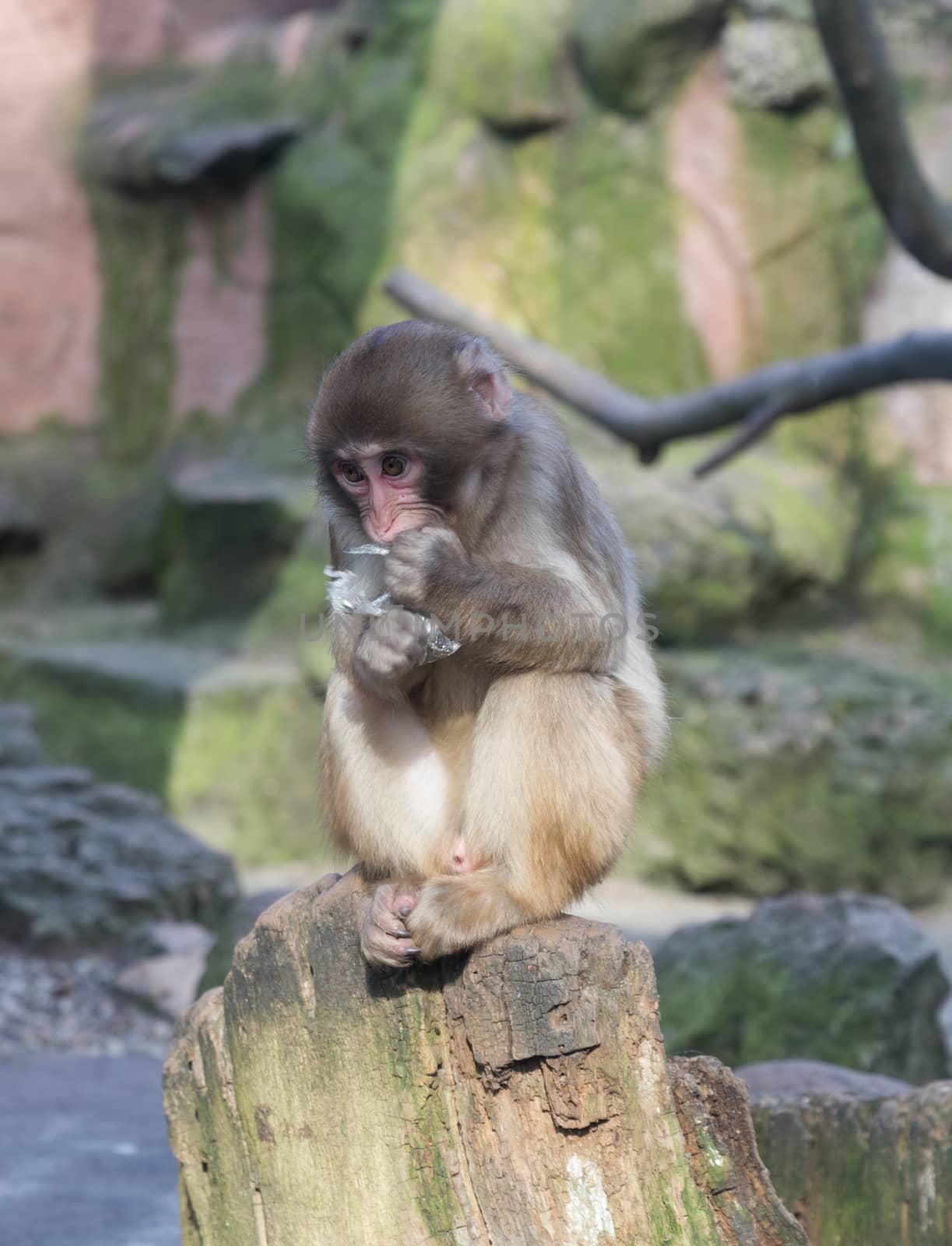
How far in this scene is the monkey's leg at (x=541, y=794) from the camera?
2965mm

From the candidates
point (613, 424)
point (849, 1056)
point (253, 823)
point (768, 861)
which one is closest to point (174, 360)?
point (253, 823)

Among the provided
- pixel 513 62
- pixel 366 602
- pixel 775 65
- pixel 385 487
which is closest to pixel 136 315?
pixel 513 62

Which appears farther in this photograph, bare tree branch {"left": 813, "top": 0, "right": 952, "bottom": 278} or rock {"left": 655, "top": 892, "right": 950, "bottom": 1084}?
rock {"left": 655, "top": 892, "right": 950, "bottom": 1084}

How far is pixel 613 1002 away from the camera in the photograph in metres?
2.58

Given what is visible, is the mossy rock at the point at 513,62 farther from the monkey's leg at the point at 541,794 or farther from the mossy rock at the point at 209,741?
the monkey's leg at the point at 541,794

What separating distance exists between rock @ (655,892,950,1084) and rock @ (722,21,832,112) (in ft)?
21.7

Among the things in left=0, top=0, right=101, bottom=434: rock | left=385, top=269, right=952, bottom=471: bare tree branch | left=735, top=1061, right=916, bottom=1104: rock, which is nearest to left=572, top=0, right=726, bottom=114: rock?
left=0, top=0, right=101, bottom=434: rock

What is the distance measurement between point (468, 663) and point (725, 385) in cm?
285

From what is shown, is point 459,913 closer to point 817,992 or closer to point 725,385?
point 817,992

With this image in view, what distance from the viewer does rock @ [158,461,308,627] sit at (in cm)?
1078

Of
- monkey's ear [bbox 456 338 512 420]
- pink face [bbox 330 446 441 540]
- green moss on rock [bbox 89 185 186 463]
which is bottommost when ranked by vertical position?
green moss on rock [bbox 89 185 186 463]

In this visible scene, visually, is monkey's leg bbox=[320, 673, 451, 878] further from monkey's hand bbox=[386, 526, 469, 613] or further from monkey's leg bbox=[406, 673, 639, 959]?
monkey's hand bbox=[386, 526, 469, 613]

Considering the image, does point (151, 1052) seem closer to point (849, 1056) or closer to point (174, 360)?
point (849, 1056)

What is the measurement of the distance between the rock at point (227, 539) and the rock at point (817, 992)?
606 centimetres
